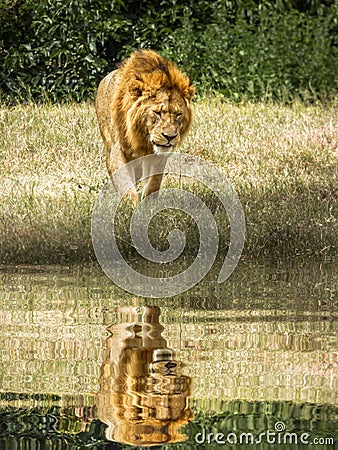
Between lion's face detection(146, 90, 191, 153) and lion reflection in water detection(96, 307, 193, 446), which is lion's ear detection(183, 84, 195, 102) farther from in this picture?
lion reflection in water detection(96, 307, 193, 446)

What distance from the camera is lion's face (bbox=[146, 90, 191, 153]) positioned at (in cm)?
986

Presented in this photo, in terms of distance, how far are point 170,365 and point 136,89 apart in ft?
16.4

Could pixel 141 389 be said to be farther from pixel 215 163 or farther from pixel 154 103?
pixel 215 163

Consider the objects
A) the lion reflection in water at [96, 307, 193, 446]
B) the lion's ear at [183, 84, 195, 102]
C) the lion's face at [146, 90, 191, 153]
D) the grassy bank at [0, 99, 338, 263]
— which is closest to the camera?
the lion reflection in water at [96, 307, 193, 446]

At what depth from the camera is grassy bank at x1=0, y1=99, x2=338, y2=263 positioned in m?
8.95

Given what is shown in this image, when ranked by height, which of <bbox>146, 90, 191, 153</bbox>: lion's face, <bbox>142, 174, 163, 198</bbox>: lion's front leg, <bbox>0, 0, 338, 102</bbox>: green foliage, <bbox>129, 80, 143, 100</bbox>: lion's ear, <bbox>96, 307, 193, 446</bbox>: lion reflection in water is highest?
<bbox>0, 0, 338, 102</bbox>: green foliage

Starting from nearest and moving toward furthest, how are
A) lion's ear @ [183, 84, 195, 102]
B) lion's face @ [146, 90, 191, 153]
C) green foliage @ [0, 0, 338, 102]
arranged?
lion's face @ [146, 90, 191, 153] < lion's ear @ [183, 84, 195, 102] < green foliage @ [0, 0, 338, 102]

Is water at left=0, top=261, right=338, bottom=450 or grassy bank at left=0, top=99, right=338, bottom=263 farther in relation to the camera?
grassy bank at left=0, top=99, right=338, bottom=263

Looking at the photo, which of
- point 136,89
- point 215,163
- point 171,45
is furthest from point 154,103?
point 171,45

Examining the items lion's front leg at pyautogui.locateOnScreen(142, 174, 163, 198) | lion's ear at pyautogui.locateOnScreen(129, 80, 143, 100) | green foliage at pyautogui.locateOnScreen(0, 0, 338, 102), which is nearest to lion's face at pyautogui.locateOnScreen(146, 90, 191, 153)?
lion's ear at pyautogui.locateOnScreen(129, 80, 143, 100)

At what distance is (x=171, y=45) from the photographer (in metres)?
17.8

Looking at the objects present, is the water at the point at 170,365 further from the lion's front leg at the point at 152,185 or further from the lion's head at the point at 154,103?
the lion's head at the point at 154,103

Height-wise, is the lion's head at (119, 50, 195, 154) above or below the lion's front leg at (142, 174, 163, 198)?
above

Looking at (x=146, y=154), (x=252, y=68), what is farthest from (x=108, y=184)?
(x=252, y=68)
